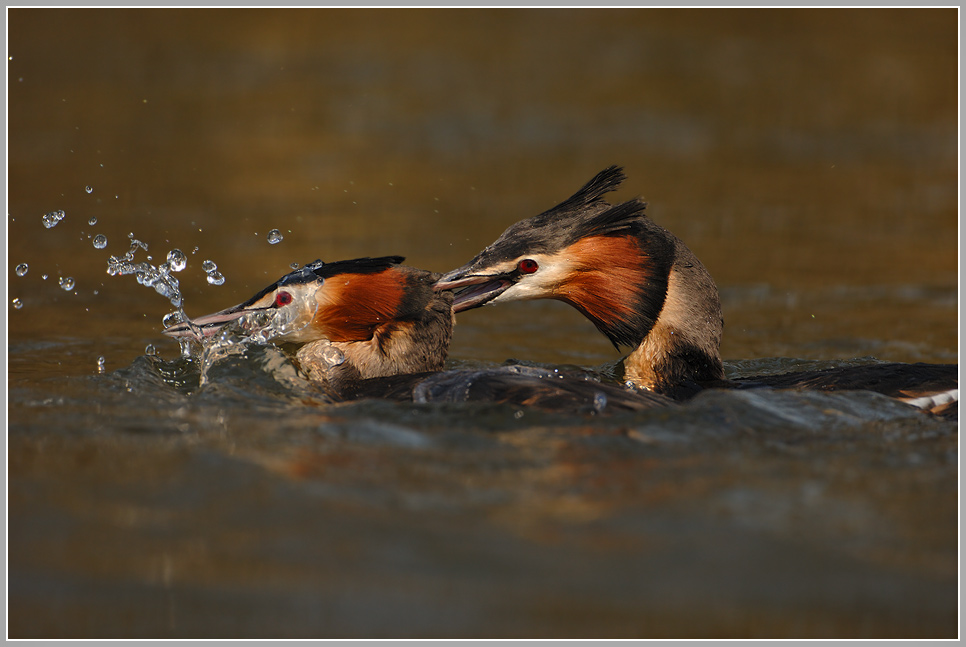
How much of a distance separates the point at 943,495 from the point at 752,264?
20.8 ft

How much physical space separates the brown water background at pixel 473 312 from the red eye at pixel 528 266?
53.7 inches

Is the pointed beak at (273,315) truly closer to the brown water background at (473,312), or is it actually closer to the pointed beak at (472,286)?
the brown water background at (473,312)

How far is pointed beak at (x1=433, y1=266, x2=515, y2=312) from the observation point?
19.1 feet

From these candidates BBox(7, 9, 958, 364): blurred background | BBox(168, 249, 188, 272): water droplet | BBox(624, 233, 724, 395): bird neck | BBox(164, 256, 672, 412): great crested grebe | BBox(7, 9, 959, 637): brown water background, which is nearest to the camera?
BBox(7, 9, 959, 637): brown water background

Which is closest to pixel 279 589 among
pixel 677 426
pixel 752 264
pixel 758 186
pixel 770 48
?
pixel 677 426

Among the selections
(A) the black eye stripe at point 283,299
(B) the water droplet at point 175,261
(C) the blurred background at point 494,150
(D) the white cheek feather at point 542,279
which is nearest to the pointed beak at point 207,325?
(A) the black eye stripe at point 283,299

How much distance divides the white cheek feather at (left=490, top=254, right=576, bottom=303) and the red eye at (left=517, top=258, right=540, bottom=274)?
0.05 ft

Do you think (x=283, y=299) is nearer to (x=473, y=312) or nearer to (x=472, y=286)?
(x=472, y=286)

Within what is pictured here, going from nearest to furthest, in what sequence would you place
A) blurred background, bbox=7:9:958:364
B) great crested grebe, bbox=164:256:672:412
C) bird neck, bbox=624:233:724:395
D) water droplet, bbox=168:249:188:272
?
1. great crested grebe, bbox=164:256:672:412
2. bird neck, bbox=624:233:724:395
3. water droplet, bbox=168:249:188:272
4. blurred background, bbox=7:9:958:364

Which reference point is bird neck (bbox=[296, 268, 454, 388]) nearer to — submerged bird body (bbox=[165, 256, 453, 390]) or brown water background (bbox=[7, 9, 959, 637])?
submerged bird body (bbox=[165, 256, 453, 390])

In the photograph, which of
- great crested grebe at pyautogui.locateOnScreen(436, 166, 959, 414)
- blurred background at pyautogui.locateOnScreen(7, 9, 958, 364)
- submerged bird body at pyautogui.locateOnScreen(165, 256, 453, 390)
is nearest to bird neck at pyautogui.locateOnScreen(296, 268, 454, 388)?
submerged bird body at pyautogui.locateOnScreen(165, 256, 453, 390)

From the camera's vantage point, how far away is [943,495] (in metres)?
3.98

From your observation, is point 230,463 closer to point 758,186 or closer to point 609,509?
point 609,509

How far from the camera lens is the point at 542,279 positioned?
5.92 m
